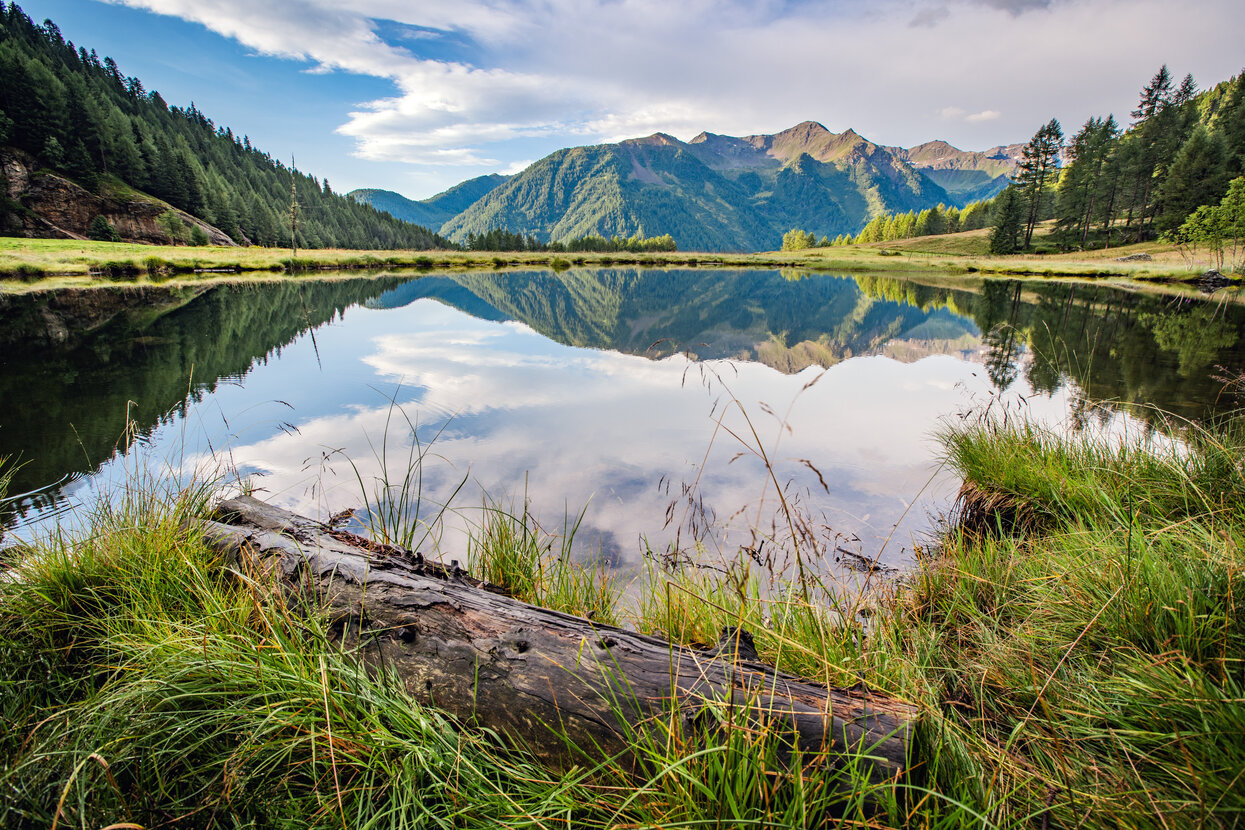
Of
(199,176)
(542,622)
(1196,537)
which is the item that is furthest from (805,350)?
(199,176)

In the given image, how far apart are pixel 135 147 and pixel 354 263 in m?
44.7

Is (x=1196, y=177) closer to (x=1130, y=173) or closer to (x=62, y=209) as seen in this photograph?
(x=1130, y=173)

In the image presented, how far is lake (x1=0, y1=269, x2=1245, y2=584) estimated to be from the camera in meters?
4.86

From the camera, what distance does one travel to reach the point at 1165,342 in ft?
43.6

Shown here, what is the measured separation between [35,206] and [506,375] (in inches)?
3027

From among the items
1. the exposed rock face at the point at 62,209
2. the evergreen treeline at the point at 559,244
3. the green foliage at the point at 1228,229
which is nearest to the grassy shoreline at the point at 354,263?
the green foliage at the point at 1228,229

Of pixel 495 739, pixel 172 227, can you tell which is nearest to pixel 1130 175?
pixel 495 739

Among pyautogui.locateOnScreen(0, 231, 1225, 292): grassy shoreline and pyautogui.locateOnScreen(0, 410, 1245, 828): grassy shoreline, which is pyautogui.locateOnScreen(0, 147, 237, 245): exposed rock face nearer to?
pyautogui.locateOnScreen(0, 231, 1225, 292): grassy shoreline

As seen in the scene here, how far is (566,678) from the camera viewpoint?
1797mm

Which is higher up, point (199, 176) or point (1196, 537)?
point (199, 176)

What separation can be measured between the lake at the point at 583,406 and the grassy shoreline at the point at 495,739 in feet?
2.63

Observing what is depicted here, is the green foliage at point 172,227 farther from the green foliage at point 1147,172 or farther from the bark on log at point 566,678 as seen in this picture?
the green foliage at point 1147,172

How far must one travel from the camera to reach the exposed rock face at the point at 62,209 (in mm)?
52062

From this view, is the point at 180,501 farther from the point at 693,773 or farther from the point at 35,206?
the point at 35,206
